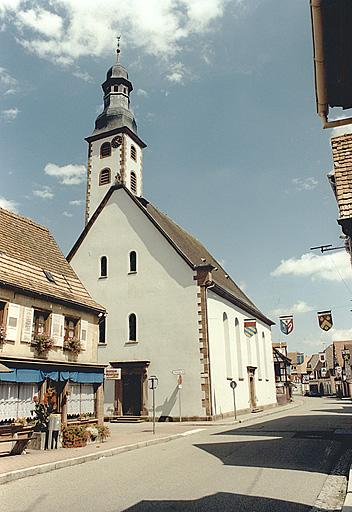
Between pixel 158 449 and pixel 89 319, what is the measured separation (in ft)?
25.9

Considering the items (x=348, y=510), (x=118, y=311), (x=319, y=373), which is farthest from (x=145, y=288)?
(x=319, y=373)

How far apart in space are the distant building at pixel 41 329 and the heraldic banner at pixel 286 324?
62.1 feet

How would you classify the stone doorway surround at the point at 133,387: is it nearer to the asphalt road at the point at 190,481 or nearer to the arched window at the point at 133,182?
the asphalt road at the point at 190,481

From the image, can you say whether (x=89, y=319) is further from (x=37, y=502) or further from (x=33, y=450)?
(x=37, y=502)

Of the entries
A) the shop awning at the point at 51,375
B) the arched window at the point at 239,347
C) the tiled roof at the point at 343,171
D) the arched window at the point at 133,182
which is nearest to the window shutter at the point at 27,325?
the shop awning at the point at 51,375

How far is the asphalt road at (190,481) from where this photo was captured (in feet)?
24.9

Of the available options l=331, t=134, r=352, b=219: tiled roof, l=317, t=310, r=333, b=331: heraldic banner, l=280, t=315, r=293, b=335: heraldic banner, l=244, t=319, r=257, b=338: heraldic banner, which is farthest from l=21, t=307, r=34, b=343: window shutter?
l=280, t=315, r=293, b=335: heraldic banner

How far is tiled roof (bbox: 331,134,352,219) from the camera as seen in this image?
12.1m

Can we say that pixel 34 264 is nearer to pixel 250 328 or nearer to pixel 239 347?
pixel 250 328

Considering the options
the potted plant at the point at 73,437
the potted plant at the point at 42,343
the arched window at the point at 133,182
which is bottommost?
the potted plant at the point at 73,437

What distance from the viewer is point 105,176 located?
3772cm

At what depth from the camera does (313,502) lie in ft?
24.9

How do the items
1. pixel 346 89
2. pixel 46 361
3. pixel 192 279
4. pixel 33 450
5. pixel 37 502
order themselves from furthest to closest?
pixel 192 279, pixel 46 361, pixel 33 450, pixel 37 502, pixel 346 89

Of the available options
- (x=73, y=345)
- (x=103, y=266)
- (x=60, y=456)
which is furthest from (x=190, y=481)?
(x=103, y=266)
